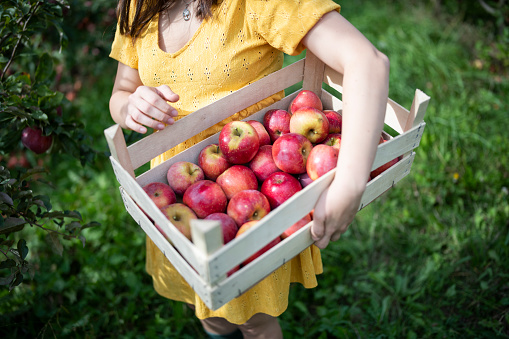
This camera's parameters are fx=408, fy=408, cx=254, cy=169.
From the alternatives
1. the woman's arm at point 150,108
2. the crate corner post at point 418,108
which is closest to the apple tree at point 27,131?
the woman's arm at point 150,108

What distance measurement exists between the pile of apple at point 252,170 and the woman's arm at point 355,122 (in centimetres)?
10

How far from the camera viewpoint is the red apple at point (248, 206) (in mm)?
1146

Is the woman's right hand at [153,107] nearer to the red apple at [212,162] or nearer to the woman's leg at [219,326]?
the red apple at [212,162]

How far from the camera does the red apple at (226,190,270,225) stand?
3.76 feet

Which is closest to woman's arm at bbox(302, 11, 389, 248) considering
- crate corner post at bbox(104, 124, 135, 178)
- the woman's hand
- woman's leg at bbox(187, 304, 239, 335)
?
the woman's hand

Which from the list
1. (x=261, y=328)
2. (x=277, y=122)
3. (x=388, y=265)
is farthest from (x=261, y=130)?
(x=388, y=265)

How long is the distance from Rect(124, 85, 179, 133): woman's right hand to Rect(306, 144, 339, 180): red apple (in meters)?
0.42

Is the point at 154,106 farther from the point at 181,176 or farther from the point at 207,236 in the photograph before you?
Answer: the point at 207,236

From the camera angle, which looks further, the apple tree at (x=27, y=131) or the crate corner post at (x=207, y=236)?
the apple tree at (x=27, y=131)

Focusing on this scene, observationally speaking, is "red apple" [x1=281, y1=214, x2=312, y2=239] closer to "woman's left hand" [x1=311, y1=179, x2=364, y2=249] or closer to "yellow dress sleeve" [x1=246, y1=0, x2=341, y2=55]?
→ "woman's left hand" [x1=311, y1=179, x2=364, y2=249]

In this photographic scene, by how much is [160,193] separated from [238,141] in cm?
28

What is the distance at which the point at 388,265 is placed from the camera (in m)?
2.30

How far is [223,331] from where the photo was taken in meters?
1.71

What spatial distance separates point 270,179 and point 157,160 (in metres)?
0.47
